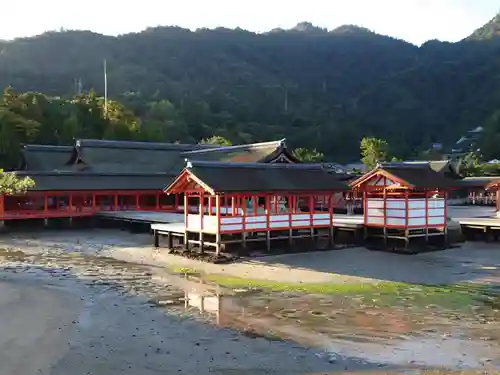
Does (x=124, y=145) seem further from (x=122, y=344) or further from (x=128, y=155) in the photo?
(x=122, y=344)

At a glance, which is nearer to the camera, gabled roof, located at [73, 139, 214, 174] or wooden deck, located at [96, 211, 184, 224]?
wooden deck, located at [96, 211, 184, 224]

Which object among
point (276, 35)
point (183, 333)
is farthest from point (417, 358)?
point (276, 35)

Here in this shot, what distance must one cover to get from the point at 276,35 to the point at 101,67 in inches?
1864

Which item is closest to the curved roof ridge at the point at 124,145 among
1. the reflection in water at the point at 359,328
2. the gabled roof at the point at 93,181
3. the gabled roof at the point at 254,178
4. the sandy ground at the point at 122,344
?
the gabled roof at the point at 93,181

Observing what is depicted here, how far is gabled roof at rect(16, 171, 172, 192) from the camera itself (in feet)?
112

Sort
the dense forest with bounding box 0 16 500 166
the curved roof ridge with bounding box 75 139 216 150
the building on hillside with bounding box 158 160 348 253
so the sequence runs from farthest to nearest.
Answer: the dense forest with bounding box 0 16 500 166 < the curved roof ridge with bounding box 75 139 216 150 < the building on hillside with bounding box 158 160 348 253

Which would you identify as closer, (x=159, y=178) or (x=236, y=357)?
(x=236, y=357)

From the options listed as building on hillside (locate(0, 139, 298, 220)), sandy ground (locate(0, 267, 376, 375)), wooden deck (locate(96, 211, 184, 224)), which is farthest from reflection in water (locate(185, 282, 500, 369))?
building on hillside (locate(0, 139, 298, 220))

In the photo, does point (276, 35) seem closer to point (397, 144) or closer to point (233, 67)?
point (233, 67)

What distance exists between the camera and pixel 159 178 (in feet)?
128

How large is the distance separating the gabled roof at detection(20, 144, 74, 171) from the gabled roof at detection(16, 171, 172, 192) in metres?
6.10

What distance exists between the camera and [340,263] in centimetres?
1970

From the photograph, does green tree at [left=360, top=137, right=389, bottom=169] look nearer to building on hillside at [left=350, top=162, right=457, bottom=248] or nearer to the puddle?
building on hillside at [left=350, top=162, right=457, bottom=248]

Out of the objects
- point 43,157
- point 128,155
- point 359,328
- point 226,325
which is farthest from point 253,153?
point 359,328
